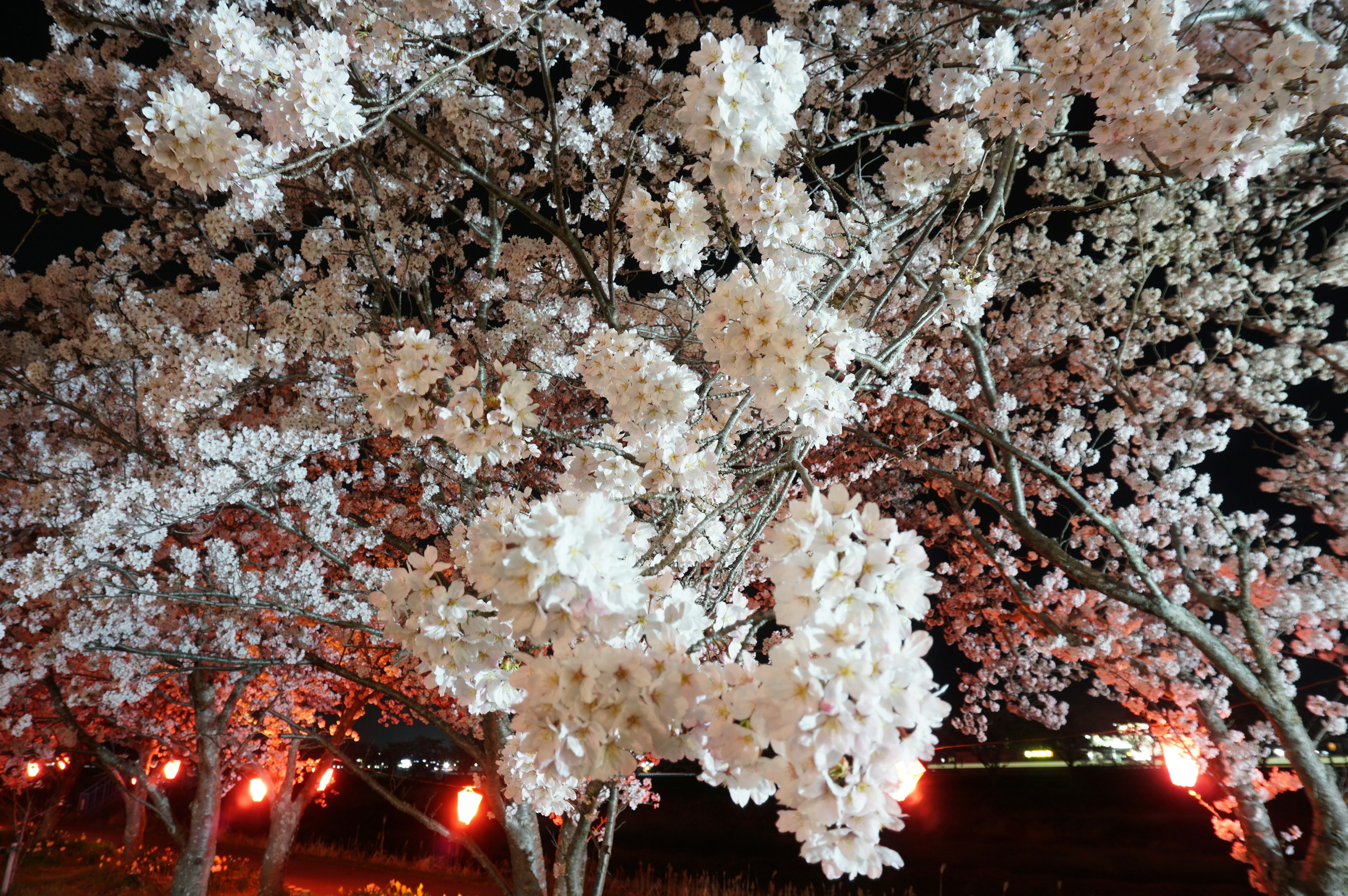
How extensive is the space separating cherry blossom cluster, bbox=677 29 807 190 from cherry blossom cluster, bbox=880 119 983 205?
1.54 metres

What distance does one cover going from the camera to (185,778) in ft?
84.2

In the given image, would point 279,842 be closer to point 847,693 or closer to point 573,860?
point 573,860

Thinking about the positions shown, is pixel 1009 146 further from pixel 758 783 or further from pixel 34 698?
pixel 34 698

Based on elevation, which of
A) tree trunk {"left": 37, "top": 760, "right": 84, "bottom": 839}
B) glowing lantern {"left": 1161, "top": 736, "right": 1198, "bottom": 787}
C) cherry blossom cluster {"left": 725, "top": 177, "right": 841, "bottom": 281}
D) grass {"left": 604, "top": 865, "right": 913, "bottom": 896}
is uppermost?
cherry blossom cluster {"left": 725, "top": 177, "right": 841, "bottom": 281}

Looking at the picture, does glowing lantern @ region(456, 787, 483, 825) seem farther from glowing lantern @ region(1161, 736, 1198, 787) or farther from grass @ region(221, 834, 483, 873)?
grass @ region(221, 834, 483, 873)

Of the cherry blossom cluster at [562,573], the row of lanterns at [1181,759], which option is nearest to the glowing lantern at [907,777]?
the cherry blossom cluster at [562,573]

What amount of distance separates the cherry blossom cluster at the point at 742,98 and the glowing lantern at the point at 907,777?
1697mm

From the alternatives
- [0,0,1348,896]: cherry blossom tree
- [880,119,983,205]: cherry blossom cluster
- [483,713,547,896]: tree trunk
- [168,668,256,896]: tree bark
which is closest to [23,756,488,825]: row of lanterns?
[0,0,1348,896]: cherry blossom tree

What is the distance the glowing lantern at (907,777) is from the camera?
112 cm

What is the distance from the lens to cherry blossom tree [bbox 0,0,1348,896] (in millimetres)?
1354

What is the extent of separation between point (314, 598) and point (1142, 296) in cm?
1013

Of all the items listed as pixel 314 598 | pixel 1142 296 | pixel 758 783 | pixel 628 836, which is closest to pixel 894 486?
pixel 1142 296

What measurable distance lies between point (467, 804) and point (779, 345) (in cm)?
756

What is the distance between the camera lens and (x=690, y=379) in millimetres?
2410
